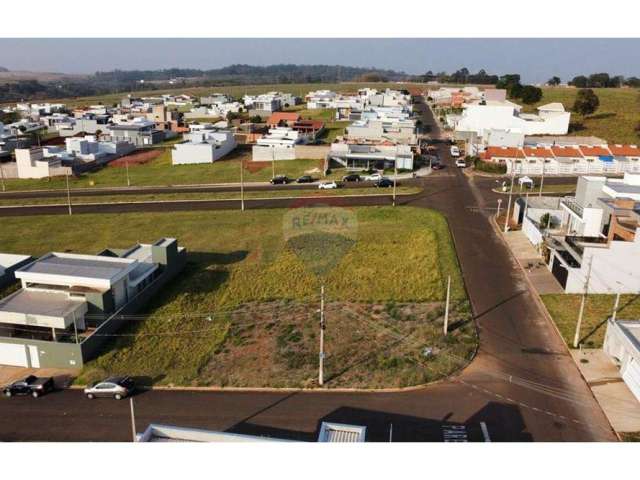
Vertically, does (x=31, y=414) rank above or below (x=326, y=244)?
below

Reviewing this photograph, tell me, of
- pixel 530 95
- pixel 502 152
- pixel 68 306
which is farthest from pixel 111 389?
pixel 530 95

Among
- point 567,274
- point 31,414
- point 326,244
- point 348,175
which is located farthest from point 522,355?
point 348,175

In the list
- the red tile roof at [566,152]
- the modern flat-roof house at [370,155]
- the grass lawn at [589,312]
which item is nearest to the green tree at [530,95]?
the red tile roof at [566,152]

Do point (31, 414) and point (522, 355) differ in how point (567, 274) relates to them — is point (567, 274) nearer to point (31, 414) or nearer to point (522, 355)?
point (522, 355)

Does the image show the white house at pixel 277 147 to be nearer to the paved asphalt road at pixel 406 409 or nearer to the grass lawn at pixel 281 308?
the grass lawn at pixel 281 308

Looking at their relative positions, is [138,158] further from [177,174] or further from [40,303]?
[40,303]
